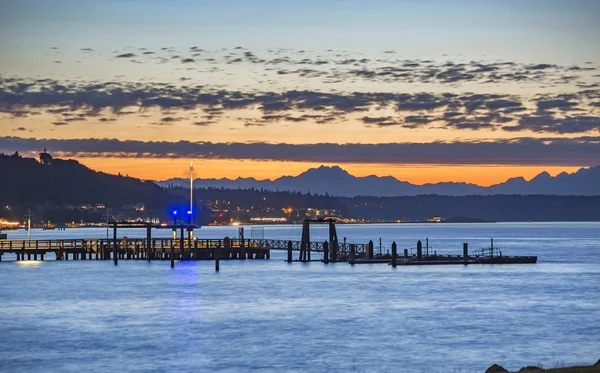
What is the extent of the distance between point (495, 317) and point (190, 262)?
65941 millimetres

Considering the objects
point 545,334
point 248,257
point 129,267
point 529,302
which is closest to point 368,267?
point 248,257

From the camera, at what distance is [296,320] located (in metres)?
59.4

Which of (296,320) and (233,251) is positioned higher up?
(233,251)

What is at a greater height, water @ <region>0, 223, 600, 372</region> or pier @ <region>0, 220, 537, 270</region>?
pier @ <region>0, 220, 537, 270</region>

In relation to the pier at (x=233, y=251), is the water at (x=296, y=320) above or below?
below

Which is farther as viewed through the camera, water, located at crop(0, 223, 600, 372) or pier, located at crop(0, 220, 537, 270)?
pier, located at crop(0, 220, 537, 270)

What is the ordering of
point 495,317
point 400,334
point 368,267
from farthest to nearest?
point 368,267 < point 495,317 < point 400,334

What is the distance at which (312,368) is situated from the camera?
139ft

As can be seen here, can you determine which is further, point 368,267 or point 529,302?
point 368,267

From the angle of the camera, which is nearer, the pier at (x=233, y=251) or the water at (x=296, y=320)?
the water at (x=296, y=320)

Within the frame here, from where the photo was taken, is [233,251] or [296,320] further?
[233,251]

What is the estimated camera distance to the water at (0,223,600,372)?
44500 millimetres

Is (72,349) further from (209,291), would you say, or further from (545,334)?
(209,291)

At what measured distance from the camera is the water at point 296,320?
44500 mm
